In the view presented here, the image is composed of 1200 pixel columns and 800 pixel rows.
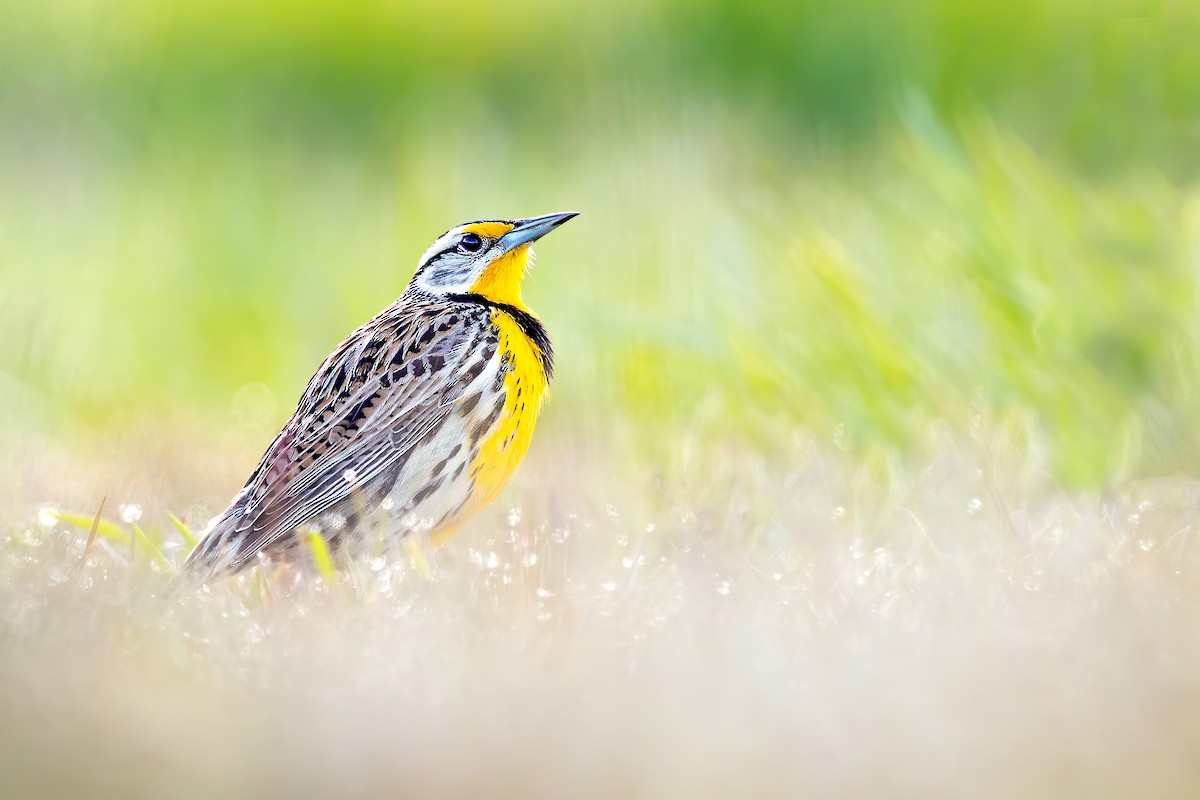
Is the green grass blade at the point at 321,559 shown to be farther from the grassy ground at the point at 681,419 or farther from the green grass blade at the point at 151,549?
the green grass blade at the point at 151,549

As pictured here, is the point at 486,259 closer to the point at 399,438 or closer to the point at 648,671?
the point at 399,438

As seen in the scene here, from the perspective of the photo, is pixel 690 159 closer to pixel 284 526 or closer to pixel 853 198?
pixel 853 198

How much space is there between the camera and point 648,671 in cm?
184

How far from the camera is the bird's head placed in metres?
3.68

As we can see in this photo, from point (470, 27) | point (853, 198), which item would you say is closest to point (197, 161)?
point (470, 27)

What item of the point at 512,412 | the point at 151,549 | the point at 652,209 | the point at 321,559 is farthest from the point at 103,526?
the point at 652,209

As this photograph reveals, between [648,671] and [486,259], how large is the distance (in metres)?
2.02

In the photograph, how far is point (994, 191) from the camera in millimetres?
3695

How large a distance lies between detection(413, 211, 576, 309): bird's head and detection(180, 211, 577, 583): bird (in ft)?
0.48

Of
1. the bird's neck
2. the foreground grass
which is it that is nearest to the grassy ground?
the foreground grass

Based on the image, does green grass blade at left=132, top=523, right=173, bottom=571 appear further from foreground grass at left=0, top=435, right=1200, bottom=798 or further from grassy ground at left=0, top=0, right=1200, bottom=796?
foreground grass at left=0, top=435, right=1200, bottom=798

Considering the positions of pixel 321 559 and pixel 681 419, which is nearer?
pixel 321 559

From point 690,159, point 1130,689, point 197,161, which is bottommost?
point 1130,689

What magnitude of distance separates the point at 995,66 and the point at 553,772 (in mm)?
4670
